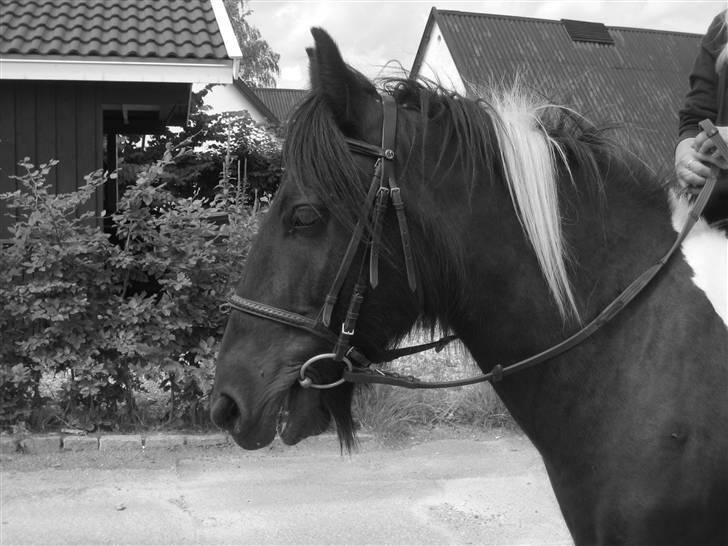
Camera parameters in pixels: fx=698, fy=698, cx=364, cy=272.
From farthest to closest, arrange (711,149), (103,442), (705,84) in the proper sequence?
(103,442) < (705,84) < (711,149)

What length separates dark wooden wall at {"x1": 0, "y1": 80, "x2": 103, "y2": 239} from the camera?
8102mm

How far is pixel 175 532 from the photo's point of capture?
14.1ft

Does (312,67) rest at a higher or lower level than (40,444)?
higher

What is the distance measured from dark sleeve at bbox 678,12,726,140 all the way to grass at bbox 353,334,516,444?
11.5ft

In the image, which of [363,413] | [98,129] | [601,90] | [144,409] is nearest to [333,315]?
[363,413]

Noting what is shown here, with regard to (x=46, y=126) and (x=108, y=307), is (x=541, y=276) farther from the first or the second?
(x=46, y=126)

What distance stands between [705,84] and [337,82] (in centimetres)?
146

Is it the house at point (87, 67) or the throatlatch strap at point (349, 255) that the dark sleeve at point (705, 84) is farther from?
the house at point (87, 67)

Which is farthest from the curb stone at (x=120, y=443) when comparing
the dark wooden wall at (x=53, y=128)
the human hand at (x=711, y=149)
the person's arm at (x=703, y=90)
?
the human hand at (x=711, y=149)

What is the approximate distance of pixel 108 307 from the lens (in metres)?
5.85

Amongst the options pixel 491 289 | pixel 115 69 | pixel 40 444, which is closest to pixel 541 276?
pixel 491 289

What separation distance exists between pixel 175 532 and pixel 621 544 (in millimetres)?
3220

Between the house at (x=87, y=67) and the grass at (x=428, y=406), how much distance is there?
3982 mm

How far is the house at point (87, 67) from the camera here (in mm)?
7504
